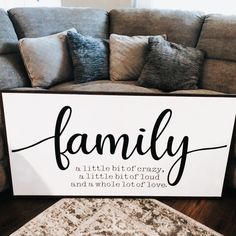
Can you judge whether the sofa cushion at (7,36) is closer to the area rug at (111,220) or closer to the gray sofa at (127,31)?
the gray sofa at (127,31)

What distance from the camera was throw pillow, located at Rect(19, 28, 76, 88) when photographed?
1.64 meters

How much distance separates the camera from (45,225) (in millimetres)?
1170

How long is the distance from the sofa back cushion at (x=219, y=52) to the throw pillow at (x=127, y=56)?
0.30 m

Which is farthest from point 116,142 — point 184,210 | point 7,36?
point 7,36

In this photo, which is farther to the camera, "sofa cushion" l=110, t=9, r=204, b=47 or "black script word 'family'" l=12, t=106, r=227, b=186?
"sofa cushion" l=110, t=9, r=204, b=47

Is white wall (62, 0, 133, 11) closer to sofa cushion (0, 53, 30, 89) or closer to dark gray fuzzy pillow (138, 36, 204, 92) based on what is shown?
dark gray fuzzy pillow (138, 36, 204, 92)

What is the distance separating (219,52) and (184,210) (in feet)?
3.41

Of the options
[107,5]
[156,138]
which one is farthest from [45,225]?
[107,5]

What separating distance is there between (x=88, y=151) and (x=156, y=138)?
0.30 meters

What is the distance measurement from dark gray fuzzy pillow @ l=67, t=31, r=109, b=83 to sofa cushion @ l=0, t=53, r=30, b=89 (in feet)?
1.06

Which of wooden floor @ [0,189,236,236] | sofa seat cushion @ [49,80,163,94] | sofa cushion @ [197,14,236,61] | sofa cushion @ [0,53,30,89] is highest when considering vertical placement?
sofa cushion @ [197,14,236,61]

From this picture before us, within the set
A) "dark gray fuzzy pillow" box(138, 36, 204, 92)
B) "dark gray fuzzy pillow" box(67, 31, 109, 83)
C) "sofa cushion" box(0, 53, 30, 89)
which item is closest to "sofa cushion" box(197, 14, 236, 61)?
"dark gray fuzzy pillow" box(138, 36, 204, 92)

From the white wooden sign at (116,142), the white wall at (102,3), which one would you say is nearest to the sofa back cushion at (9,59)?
the white wooden sign at (116,142)

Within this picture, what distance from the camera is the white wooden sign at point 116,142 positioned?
115 cm
